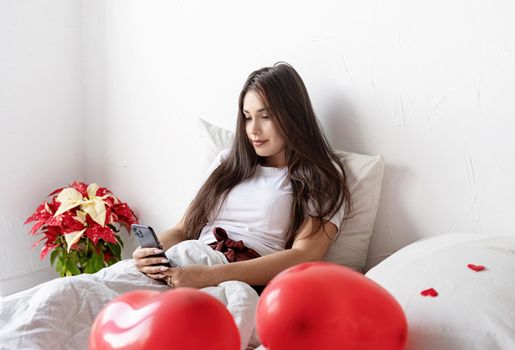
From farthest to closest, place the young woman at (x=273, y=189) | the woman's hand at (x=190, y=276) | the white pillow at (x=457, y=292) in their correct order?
the young woman at (x=273, y=189) → the woman's hand at (x=190, y=276) → the white pillow at (x=457, y=292)

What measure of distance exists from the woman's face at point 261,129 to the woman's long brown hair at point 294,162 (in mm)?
16

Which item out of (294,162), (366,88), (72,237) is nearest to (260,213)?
(294,162)

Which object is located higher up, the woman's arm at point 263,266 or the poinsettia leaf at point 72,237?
the woman's arm at point 263,266

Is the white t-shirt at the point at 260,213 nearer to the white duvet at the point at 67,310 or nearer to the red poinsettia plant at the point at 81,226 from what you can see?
the white duvet at the point at 67,310

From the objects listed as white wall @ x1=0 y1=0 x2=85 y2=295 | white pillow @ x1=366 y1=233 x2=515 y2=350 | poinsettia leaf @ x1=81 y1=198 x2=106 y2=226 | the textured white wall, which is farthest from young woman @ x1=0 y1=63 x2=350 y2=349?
white wall @ x1=0 y1=0 x2=85 y2=295

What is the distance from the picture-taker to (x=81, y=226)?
Answer: 7.38 ft

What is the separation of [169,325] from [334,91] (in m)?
1.20

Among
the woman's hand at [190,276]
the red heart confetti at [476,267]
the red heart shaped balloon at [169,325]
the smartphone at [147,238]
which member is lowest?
the woman's hand at [190,276]

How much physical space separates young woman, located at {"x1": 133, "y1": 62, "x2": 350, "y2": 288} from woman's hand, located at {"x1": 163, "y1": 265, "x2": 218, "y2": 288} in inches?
3.9

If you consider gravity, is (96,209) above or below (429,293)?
below

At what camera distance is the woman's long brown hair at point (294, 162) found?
1.71 meters

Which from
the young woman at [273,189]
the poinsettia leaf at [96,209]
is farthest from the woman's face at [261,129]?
the poinsettia leaf at [96,209]

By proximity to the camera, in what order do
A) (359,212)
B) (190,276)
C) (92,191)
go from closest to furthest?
(190,276)
(359,212)
(92,191)

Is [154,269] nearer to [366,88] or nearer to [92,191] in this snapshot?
[366,88]
